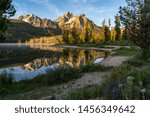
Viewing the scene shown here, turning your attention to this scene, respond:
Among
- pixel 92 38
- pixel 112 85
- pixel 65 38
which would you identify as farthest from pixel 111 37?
pixel 112 85

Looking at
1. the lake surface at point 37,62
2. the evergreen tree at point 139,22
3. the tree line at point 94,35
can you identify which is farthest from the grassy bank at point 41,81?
the tree line at point 94,35

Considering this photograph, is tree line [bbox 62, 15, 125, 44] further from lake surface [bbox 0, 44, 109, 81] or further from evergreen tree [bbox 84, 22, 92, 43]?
lake surface [bbox 0, 44, 109, 81]

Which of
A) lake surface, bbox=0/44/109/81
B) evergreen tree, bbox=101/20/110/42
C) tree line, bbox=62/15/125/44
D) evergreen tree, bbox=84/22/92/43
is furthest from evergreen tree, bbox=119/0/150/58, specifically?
evergreen tree, bbox=84/22/92/43

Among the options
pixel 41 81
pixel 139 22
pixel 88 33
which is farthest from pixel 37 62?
pixel 88 33

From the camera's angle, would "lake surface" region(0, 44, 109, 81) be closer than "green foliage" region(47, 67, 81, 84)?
No

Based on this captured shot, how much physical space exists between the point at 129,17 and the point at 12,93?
A: 52.6 ft

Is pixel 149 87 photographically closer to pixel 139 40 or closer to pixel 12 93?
pixel 12 93

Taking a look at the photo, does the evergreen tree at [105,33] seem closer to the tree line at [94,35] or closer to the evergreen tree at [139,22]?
the tree line at [94,35]

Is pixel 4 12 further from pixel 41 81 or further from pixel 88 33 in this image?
pixel 88 33

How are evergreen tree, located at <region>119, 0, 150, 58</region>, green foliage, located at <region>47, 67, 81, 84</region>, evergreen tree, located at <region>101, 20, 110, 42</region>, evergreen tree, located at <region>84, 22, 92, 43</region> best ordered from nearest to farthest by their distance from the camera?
green foliage, located at <region>47, 67, 81, 84</region> < evergreen tree, located at <region>119, 0, 150, 58</region> < evergreen tree, located at <region>101, 20, 110, 42</region> < evergreen tree, located at <region>84, 22, 92, 43</region>

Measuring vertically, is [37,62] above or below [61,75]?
below

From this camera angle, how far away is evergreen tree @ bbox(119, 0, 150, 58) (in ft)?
83.8

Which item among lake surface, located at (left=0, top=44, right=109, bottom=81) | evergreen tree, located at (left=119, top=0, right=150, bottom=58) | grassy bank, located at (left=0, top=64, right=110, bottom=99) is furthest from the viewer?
lake surface, located at (left=0, top=44, right=109, bottom=81)

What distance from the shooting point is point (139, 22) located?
85.0 feet
